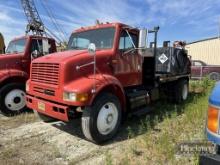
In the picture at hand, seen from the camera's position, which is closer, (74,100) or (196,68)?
(74,100)

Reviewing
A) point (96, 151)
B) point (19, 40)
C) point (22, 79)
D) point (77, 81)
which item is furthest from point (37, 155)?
point (19, 40)

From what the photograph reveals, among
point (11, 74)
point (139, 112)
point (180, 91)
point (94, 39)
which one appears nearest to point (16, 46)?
point (11, 74)

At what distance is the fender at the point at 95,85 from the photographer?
4.45 m

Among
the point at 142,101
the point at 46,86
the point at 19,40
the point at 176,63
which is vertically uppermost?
the point at 19,40

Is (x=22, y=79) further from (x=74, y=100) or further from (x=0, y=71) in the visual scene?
(x=74, y=100)

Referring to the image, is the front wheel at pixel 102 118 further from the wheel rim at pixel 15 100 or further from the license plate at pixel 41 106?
the wheel rim at pixel 15 100

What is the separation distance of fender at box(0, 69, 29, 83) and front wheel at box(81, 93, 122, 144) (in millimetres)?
3610

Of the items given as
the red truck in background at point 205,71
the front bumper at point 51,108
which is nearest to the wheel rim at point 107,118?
the front bumper at point 51,108

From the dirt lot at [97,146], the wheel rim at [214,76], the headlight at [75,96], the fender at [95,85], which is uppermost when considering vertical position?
the fender at [95,85]

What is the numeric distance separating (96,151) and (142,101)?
2.12 meters

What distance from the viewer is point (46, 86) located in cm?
497

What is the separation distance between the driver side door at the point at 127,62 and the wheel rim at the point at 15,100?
332cm

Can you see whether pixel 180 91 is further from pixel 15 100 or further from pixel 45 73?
pixel 15 100

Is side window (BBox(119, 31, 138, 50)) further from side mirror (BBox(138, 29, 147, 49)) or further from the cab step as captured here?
the cab step
